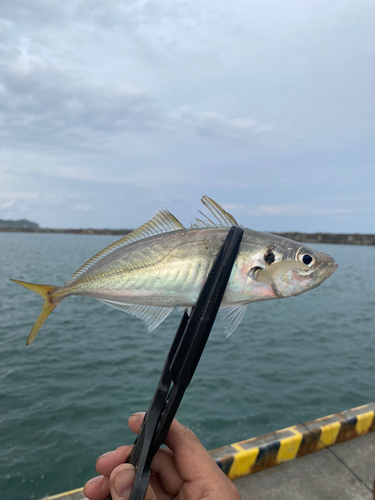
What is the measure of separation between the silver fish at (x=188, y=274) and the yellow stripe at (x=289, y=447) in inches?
187

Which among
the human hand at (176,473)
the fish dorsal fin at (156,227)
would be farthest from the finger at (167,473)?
the fish dorsal fin at (156,227)

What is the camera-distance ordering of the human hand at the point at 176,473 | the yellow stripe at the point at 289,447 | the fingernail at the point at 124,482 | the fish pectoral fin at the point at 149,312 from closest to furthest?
the fish pectoral fin at the point at 149,312, the fingernail at the point at 124,482, the human hand at the point at 176,473, the yellow stripe at the point at 289,447

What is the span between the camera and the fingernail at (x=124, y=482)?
1.65 m

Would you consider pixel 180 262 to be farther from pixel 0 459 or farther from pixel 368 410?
pixel 0 459

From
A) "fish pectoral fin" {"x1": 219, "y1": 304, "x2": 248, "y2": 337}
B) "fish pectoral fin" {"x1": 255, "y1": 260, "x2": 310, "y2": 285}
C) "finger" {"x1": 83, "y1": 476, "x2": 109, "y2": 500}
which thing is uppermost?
"fish pectoral fin" {"x1": 255, "y1": 260, "x2": 310, "y2": 285}

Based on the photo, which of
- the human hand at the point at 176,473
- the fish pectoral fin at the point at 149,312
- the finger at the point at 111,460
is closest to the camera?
the fish pectoral fin at the point at 149,312

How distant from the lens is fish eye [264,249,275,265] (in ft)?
4.77

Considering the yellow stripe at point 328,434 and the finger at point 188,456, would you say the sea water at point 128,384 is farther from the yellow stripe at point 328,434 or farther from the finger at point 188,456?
the finger at point 188,456

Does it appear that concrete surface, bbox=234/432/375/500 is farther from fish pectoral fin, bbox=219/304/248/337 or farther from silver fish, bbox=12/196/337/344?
silver fish, bbox=12/196/337/344

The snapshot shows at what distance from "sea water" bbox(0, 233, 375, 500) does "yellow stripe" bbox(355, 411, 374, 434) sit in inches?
98.1

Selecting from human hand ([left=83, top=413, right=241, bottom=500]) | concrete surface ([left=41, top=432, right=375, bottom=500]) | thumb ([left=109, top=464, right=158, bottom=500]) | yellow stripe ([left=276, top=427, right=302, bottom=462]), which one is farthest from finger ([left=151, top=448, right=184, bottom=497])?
yellow stripe ([left=276, top=427, right=302, bottom=462])

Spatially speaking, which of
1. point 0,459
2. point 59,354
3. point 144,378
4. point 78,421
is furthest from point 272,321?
point 0,459

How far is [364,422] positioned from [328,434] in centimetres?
84

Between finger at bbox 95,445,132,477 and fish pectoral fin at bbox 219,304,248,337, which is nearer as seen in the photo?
fish pectoral fin at bbox 219,304,248,337
